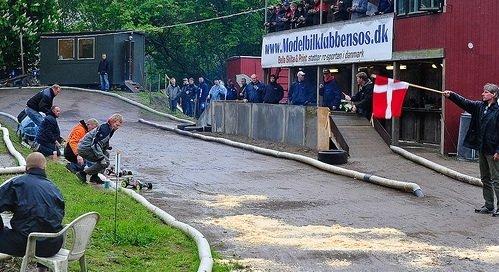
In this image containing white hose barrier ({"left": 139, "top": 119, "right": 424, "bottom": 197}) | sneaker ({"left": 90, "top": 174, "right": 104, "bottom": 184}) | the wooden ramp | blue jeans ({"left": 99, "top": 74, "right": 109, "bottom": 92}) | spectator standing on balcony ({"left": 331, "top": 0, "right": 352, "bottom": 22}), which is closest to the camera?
white hose barrier ({"left": 139, "top": 119, "right": 424, "bottom": 197})

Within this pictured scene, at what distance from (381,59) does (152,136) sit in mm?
8506

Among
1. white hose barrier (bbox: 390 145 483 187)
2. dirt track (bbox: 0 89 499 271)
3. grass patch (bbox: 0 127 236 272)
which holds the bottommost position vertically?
dirt track (bbox: 0 89 499 271)

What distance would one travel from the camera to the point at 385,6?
23344mm

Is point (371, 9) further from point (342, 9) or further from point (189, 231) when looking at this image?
point (189, 231)

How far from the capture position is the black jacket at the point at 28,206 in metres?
7.77

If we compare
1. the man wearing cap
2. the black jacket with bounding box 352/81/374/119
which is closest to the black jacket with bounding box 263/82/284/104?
the man wearing cap

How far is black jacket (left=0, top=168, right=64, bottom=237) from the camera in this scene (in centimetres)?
777

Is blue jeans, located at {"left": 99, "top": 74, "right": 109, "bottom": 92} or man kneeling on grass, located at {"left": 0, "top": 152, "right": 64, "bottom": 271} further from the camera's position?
blue jeans, located at {"left": 99, "top": 74, "right": 109, "bottom": 92}

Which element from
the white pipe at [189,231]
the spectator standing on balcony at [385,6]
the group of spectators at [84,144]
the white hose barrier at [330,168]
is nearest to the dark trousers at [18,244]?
the white pipe at [189,231]

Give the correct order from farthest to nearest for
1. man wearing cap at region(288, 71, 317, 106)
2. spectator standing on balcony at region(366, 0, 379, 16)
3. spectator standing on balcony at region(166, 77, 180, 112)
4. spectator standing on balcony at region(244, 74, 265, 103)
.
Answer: spectator standing on balcony at region(166, 77, 180, 112)
spectator standing on balcony at region(244, 74, 265, 103)
man wearing cap at region(288, 71, 317, 106)
spectator standing on balcony at region(366, 0, 379, 16)

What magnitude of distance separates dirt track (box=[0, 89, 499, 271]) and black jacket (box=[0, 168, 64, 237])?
252cm

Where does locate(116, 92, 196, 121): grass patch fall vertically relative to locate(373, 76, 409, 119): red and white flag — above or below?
below

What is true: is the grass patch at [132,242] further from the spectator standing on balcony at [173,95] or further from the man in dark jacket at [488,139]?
the spectator standing on balcony at [173,95]

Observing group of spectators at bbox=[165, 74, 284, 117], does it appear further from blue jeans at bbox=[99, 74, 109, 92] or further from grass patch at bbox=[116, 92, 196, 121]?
blue jeans at bbox=[99, 74, 109, 92]
